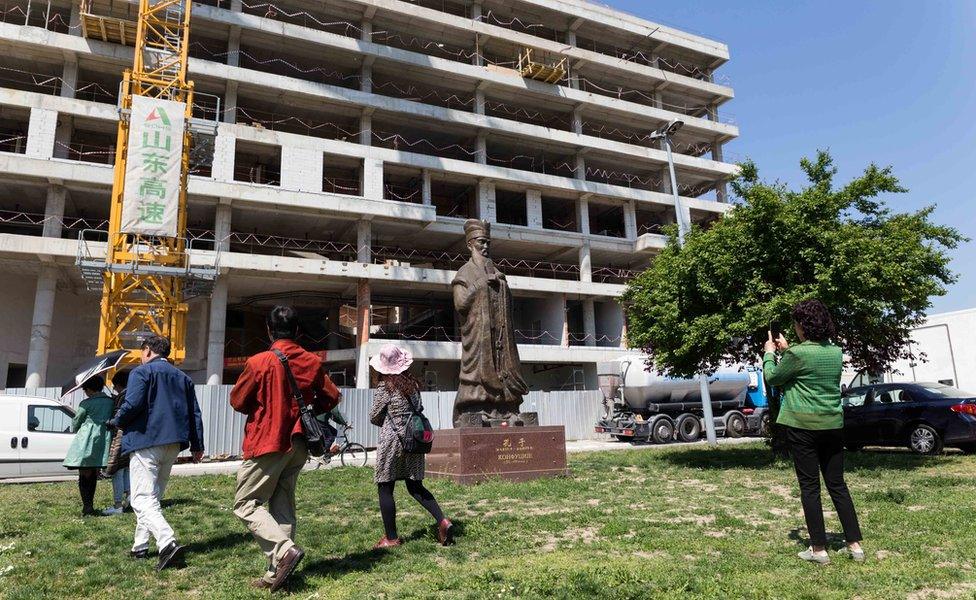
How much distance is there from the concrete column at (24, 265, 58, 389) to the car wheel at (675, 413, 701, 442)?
2521 cm

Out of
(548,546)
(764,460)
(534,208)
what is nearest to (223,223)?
(534,208)

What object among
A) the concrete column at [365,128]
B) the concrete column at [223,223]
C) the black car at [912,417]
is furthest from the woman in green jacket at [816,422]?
the concrete column at [365,128]

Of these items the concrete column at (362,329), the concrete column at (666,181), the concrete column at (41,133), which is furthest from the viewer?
the concrete column at (666,181)

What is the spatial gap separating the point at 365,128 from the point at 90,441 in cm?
2748

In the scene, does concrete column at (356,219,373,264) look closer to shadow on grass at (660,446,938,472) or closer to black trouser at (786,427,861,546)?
shadow on grass at (660,446,938,472)

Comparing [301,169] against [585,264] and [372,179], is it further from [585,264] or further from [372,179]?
[585,264]

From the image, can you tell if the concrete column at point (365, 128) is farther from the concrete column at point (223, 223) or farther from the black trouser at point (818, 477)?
the black trouser at point (818, 477)

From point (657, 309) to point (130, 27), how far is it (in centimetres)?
2758

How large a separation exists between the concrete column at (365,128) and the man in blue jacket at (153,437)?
28491mm

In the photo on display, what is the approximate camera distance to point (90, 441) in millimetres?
7664

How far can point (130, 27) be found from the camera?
28250 millimetres

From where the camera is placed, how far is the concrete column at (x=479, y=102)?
36125 millimetres

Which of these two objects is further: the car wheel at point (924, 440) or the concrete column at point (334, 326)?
the concrete column at point (334, 326)

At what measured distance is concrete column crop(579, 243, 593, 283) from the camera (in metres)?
36.9
